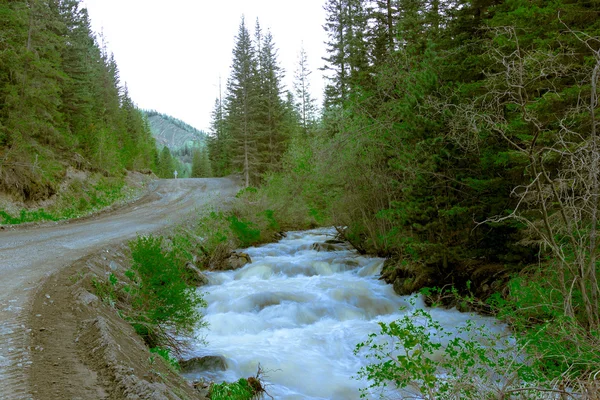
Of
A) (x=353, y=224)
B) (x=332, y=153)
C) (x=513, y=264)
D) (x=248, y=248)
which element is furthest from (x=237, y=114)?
(x=513, y=264)

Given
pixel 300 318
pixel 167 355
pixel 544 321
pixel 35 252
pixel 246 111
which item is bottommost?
pixel 300 318

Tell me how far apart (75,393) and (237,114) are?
37426 millimetres

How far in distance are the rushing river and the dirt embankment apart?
2.10 meters

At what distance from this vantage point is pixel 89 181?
2289 cm

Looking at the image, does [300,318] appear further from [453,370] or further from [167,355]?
[453,370]

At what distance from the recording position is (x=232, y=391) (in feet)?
18.2

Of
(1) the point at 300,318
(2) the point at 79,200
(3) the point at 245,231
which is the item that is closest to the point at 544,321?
(1) the point at 300,318

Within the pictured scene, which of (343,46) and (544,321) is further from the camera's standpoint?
(343,46)

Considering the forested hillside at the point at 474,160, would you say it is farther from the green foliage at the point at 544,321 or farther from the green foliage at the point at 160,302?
the green foliage at the point at 160,302

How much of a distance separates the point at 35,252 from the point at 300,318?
6854mm

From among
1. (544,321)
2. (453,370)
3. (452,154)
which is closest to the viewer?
(453,370)

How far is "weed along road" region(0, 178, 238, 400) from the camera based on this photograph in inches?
153

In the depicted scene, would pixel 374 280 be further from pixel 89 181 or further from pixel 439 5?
pixel 89 181

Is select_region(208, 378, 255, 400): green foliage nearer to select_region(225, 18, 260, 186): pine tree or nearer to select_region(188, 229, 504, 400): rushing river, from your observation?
select_region(188, 229, 504, 400): rushing river
